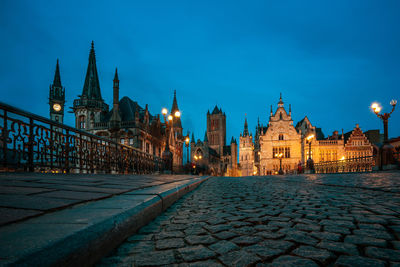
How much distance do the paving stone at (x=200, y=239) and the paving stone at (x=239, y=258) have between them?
348mm

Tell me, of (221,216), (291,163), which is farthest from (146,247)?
(291,163)

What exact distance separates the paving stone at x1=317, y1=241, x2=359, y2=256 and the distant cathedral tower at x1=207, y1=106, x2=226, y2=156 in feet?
330

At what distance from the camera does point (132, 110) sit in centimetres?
4166

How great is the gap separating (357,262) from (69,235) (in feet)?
6.48

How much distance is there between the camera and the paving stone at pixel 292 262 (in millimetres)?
1651

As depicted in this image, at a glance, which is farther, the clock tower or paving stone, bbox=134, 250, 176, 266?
the clock tower

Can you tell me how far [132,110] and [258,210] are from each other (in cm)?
4055

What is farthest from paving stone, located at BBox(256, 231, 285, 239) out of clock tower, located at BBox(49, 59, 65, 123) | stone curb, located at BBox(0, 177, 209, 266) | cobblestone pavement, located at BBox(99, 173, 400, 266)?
clock tower, located at BBox(49, 59, 65, 123)

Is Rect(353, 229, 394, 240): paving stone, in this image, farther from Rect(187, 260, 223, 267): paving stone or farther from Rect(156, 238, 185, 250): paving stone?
Rect(156, 238, 185, 250): paving stone

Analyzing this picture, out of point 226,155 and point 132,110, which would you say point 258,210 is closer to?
point 132,110

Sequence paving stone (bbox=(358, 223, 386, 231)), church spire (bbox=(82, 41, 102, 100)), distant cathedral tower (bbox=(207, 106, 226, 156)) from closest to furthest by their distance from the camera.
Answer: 1. paving stone (bbox=(358, 223, 386, 231))
2. church spire (bbox=(82, 41, 102, 100))
3. distant cathedral tower (bbox=(207, 106, 226, 156))

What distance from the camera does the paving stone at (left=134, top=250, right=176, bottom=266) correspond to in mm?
1728

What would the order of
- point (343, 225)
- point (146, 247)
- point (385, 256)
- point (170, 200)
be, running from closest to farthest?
1. point (385, 256)
2. point (146, 247)
3. point (343, 225)
4. point (170, 200)

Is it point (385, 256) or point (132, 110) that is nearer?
point (385, 256)
